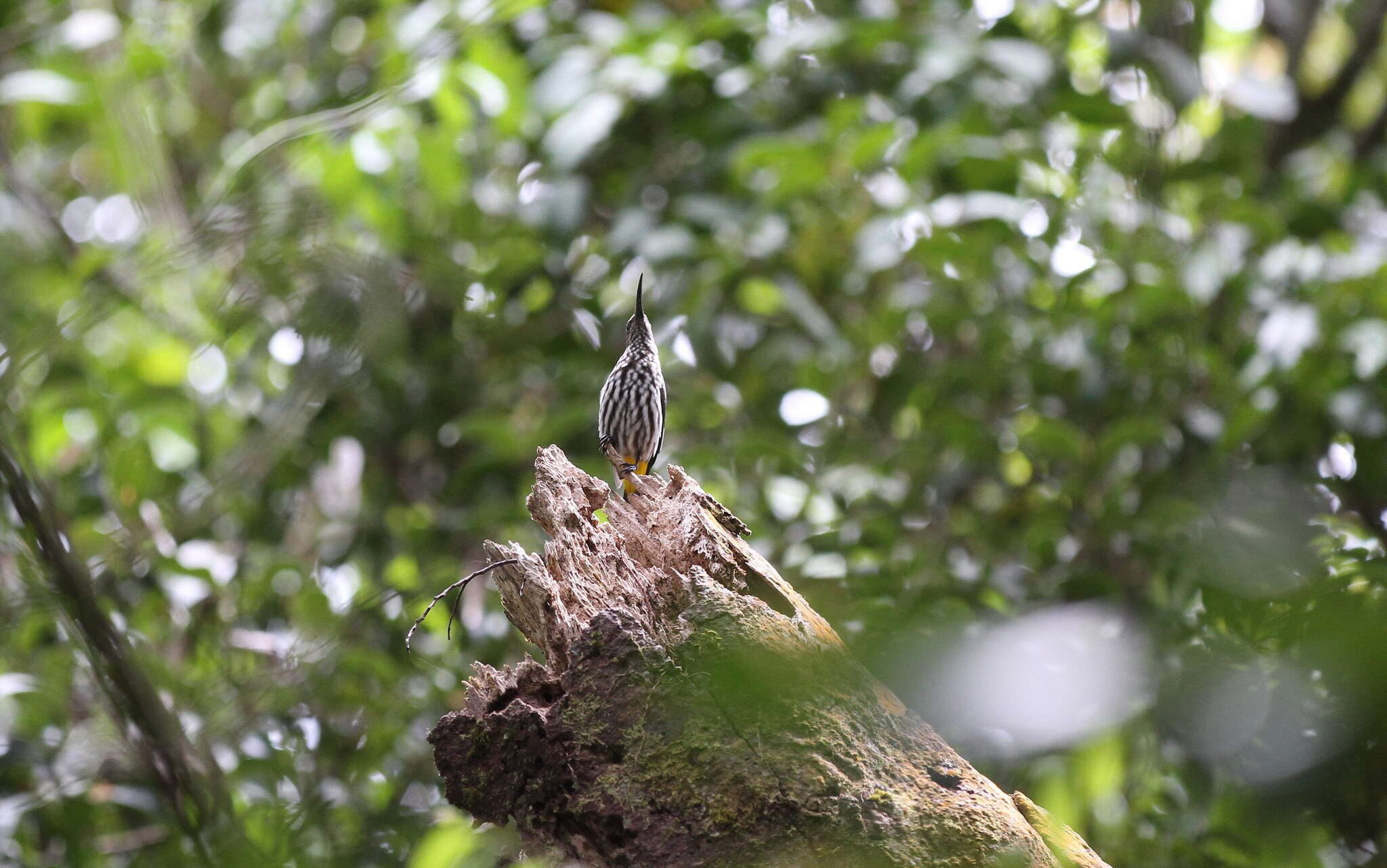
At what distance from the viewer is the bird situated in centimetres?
383

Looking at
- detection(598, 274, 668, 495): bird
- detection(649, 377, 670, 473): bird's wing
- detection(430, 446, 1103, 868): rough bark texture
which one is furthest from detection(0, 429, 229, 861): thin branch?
detection(649, 377, 670, 473): bird's wing

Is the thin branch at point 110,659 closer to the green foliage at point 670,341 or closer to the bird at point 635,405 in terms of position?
the green foliage at point 670,341

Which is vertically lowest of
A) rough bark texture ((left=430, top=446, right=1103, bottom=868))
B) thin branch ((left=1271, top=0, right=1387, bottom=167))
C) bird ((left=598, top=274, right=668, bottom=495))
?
thin branch ((left=1271, top=0, right=1387, bottom=167))

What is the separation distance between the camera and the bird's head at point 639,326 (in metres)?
4.00

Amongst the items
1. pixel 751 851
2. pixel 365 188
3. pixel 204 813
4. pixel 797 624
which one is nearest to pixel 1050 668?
pixel 797 624

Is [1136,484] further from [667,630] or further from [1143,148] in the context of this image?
[667,630]

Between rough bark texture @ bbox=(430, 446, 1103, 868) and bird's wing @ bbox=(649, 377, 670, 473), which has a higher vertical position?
rough bark texture @ bbox=(430, 446, 1103, 868)

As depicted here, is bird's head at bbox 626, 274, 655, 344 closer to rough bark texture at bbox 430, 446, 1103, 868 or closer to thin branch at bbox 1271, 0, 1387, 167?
rough bark texture at bbox 430, 446, 1103, 868

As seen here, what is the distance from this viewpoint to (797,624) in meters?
1.90

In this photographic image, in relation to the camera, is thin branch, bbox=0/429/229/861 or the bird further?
the bird

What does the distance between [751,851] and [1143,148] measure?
2829 millimetres

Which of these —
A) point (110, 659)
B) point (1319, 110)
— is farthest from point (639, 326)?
point (1319, 110)

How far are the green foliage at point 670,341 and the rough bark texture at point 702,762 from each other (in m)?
0.36

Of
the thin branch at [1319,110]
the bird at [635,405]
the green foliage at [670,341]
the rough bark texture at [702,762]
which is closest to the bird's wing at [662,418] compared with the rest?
the bird at [635,405]
